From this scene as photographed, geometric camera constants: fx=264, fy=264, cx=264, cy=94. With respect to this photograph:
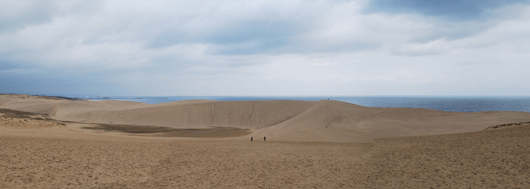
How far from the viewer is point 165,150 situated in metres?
16.6

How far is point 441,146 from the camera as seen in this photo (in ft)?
52.6

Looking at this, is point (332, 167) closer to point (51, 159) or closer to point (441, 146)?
point (441, 146)

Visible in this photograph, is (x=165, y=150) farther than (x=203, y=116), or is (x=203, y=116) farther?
(x=203, y=116)

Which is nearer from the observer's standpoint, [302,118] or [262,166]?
[262,166]

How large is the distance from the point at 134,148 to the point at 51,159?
183 inches

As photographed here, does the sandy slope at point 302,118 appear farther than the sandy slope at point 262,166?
Yes

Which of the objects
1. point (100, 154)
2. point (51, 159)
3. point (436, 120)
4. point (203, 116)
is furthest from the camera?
point (203, 116)

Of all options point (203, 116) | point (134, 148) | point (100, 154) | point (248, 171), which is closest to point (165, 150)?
point (134, 148)

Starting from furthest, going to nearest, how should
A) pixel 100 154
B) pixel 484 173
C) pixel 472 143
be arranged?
1. pixel 472 143
2. pixel 100 154
3. pixel 484 173

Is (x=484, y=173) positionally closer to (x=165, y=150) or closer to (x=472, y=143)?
(x=472, y=143)

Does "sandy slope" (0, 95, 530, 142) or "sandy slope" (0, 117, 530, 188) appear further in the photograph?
"sandy slope" (0, 95, 530, 142)

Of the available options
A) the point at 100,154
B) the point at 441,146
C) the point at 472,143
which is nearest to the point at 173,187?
the point at 100,154

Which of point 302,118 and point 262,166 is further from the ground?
point 302,118

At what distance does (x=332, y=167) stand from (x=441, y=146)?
8.22 metres
